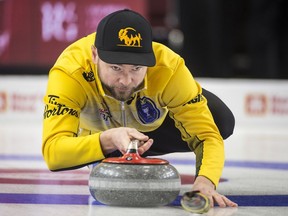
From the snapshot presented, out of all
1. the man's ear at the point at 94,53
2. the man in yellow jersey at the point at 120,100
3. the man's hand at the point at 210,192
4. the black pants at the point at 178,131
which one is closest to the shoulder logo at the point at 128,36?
the man in yellow jersey at the point at 120,100

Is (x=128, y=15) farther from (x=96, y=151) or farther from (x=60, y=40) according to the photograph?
(x=60, y=40)

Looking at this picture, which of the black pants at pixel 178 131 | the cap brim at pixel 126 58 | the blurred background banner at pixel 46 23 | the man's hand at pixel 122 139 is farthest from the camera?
the blurred background banner at pixel 46 23

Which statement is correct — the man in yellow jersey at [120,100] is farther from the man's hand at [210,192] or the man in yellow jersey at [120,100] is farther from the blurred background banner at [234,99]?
the blurred background banner at [234,99]

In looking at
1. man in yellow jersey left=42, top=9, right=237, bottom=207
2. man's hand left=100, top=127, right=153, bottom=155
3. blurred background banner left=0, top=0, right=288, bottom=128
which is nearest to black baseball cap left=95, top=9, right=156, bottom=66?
man in yellow jersey left=42, top=9, right=237, bottom=207

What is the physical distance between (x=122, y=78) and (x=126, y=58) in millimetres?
112

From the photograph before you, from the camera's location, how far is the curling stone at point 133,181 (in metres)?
3.39

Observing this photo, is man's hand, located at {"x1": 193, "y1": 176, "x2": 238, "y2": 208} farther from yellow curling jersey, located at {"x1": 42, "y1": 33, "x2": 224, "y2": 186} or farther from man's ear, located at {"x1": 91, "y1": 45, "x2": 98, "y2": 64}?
man's ear, located at {"x1": 91, "y1": 45, "x2": 98, "y2": 64}

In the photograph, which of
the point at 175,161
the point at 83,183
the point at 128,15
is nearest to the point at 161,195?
the point at 128,15

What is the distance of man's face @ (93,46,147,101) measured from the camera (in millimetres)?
3553

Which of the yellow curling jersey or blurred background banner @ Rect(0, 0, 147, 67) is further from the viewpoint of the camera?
blurred background banner @ Rect(0, 0, 147, 67)

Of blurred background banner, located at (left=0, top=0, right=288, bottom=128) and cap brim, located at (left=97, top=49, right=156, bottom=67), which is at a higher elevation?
cap brim, located at (left=97, top=49, right=156, bottom=67)

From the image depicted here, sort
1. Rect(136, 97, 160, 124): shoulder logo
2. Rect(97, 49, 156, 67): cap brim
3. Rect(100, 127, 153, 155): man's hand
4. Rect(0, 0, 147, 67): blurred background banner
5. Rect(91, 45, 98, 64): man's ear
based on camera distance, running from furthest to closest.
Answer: Rect(0, 0, 147, 67): blurred background banner
Rect(136, 97, 160, 124): shoulder logo
Rect(91, 45, 98, 64): man's ear
Rect(97, 49, 156, 67): cap brim
Rect(100, 127, 153, 155): man's hand

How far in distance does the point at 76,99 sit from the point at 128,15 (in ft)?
1.66

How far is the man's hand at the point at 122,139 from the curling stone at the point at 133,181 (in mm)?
27
